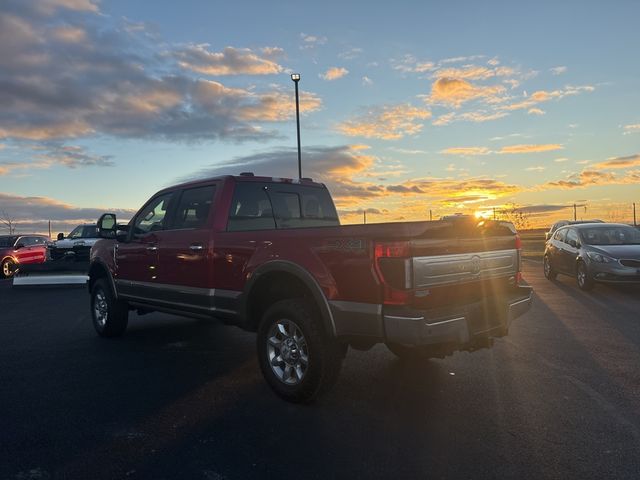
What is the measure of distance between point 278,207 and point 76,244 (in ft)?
54.9

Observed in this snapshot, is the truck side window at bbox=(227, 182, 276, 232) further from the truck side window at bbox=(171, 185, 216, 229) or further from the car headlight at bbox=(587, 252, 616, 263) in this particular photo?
the car headlight at bbox=(587, 252, 616, 263)

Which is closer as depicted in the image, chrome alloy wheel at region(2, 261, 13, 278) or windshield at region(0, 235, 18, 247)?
chrome alloy wheel at region(2, 261, 13, 278)

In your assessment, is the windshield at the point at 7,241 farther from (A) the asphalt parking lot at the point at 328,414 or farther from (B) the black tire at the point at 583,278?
(B) the black tire at the point at 583,278

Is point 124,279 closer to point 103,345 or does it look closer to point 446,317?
point 103,345

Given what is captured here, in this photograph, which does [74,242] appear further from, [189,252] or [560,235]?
[560,235]

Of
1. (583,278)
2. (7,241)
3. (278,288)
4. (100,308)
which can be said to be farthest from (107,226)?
(7,241)

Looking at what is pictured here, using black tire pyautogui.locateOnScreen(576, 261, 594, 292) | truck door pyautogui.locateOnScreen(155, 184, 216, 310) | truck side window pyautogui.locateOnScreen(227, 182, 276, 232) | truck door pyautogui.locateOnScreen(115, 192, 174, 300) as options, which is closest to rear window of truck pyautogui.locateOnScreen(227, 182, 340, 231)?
truck side window pyautogui.locateOnScreen(227, 182, 276, 232)

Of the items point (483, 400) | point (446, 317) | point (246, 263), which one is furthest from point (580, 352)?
point (246, 263)

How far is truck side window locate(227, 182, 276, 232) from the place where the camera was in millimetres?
5566

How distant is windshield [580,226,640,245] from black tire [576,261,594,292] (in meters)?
0.62

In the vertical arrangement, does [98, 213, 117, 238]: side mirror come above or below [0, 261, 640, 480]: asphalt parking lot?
above

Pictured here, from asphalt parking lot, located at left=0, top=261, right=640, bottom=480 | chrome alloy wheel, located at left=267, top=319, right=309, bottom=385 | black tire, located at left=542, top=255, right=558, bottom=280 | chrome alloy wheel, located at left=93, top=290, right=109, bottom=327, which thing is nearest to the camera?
asphalt parking lot, located at left=0, top=261, right=640, bottom=480

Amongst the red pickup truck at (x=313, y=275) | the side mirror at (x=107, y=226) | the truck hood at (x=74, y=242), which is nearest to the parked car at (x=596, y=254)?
the red pickup truck at (x=313, y=275)

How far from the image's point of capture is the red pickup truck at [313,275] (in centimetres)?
389
